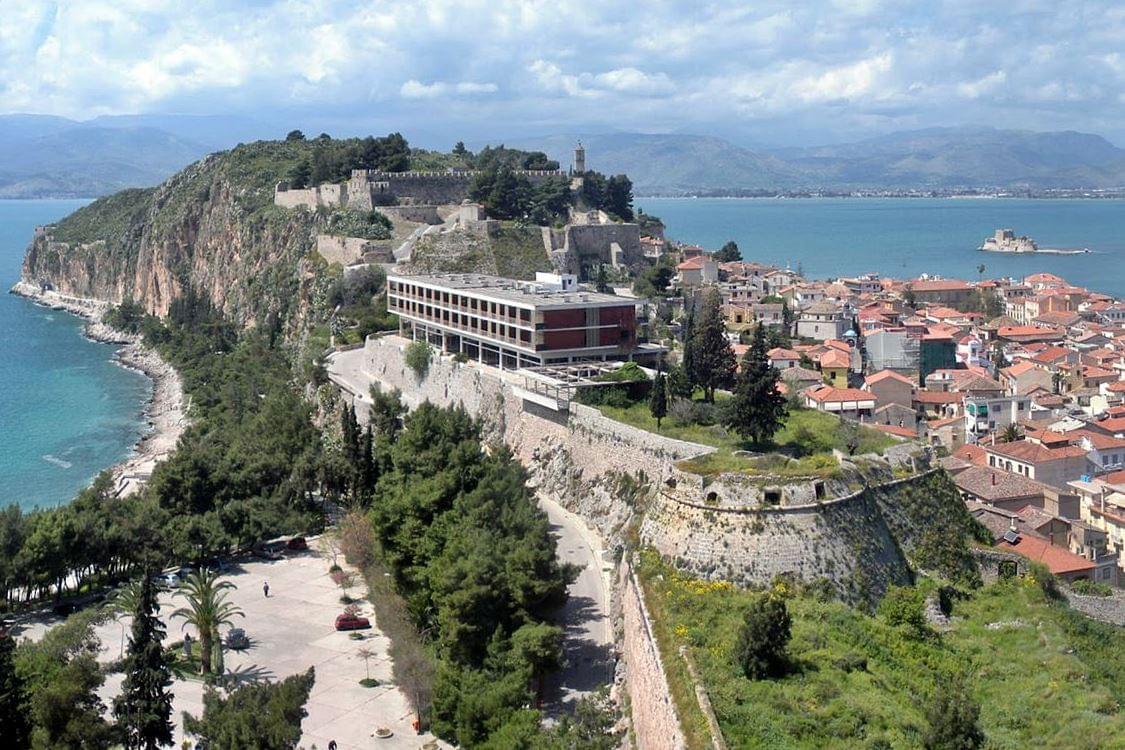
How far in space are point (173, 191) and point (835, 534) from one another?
7854 cm

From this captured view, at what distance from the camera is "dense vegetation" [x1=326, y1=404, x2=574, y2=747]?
1822cm

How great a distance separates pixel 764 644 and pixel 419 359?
25.3 meters

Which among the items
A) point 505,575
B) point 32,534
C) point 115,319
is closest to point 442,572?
point 505,575

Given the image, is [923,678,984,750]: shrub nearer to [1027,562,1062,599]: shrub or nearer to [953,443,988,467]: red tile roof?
[1027,562,1062,599]: shrub

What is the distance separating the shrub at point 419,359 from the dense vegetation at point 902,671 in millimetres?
20891

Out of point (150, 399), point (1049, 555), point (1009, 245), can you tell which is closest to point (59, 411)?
point (150, 399)

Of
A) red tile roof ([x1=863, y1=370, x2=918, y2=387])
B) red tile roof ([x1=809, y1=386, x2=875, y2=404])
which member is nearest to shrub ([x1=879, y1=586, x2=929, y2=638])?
red tile roof ([x1=809, y1=386, x2=875, y2=404])

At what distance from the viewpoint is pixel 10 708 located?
16.4 metres

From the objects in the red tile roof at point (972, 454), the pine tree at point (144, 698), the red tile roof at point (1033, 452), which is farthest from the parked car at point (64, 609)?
the red tile roof at point (1033, 452)

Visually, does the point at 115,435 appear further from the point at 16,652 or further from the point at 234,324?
the point at 16,652

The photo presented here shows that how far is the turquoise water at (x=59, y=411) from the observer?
41.8m

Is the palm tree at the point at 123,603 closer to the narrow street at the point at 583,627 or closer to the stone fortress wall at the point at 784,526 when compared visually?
the narrow street at the point at 583,627

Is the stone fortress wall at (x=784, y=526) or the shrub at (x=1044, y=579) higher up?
the stone fortress wall at (x=784, y=526)

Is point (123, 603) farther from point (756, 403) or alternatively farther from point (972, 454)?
point (972, 454)
